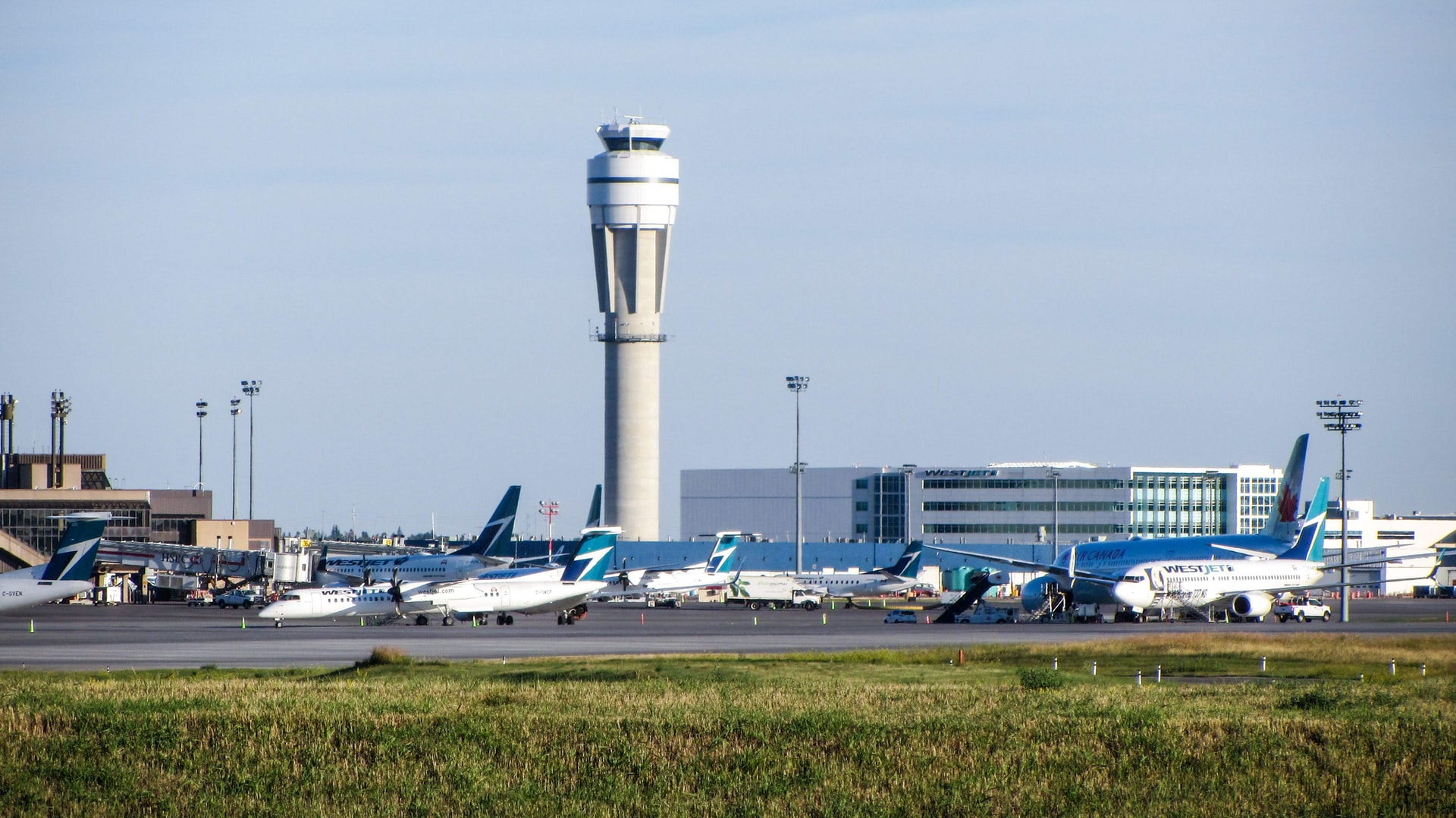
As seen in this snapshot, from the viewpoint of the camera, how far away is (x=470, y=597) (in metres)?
85.5

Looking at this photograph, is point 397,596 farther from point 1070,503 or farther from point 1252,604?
point 1070,503

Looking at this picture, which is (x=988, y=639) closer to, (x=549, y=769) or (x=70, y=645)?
(x=70, y=645)

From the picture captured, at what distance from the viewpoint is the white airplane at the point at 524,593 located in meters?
85.3

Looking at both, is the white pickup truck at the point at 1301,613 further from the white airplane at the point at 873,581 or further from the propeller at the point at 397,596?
the propeller at the point at 397,596

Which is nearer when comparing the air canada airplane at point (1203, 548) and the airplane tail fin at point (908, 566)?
the air canada airplane at point (1203, 548)

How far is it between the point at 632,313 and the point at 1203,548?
94.8 m

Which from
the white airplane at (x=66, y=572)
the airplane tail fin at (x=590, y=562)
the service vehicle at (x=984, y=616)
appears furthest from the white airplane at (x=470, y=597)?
the service vehicle at (x=984, y=616)

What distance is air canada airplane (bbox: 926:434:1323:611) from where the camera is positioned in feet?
314

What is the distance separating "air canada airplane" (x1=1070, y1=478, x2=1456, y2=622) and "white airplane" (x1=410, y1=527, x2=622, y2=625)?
89.0ft

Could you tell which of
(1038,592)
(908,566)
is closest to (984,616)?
(1038,592)

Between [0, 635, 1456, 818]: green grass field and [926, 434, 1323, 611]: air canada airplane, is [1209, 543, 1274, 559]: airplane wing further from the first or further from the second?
[0, 635, 1456, 818]: green grass field

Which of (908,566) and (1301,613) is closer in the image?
(1301,613)

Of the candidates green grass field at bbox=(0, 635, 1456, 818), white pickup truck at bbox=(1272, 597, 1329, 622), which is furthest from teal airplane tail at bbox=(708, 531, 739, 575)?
green grass field at bbox=(0, 635, 1456, 818)

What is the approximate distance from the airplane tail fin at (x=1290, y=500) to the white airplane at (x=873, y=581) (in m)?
29.2
